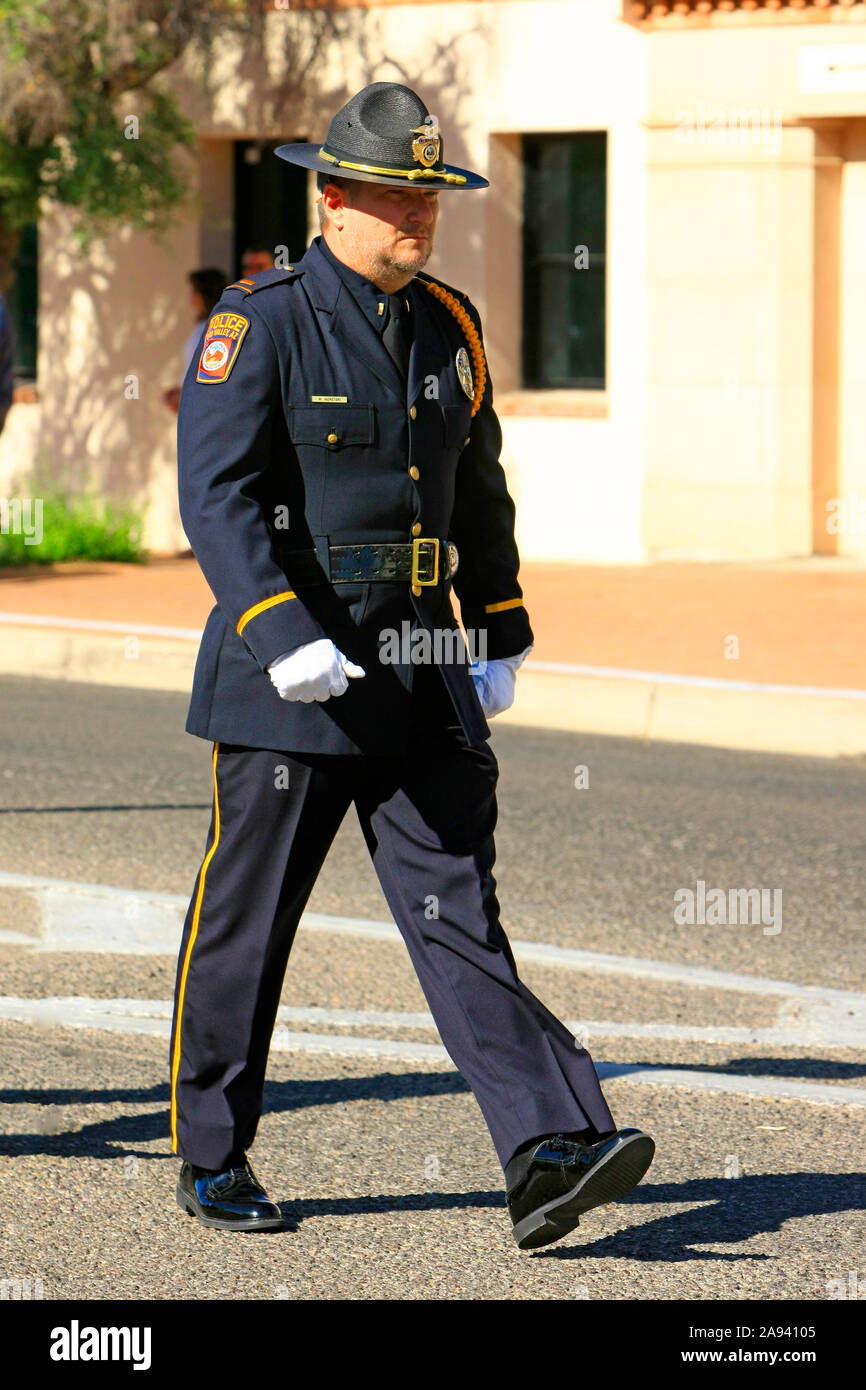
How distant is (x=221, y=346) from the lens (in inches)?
147

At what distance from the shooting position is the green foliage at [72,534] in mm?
15203

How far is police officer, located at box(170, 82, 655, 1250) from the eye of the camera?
3719 mm

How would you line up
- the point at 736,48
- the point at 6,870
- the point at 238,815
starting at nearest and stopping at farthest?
the point at 238,815, the point at 6,870, the point at 736,48

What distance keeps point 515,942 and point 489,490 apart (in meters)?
2.19

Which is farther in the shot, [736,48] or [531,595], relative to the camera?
[736,48]

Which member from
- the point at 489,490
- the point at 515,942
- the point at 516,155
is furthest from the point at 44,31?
the point at 489,490

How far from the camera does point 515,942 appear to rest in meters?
6.01

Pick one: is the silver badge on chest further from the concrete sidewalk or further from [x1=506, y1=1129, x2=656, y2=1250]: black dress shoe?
the concrete sidewalk

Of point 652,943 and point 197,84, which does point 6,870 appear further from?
point 197,84

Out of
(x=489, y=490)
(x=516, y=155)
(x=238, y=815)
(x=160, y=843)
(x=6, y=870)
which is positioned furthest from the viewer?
(x=516, y=155)

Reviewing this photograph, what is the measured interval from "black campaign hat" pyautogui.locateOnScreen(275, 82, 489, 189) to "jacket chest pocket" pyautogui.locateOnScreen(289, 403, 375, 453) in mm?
387

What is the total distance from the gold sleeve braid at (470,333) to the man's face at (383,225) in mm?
235

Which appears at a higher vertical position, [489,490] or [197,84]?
[197,84]

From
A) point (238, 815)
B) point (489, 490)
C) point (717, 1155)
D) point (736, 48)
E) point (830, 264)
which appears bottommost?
point (717, 1155)
